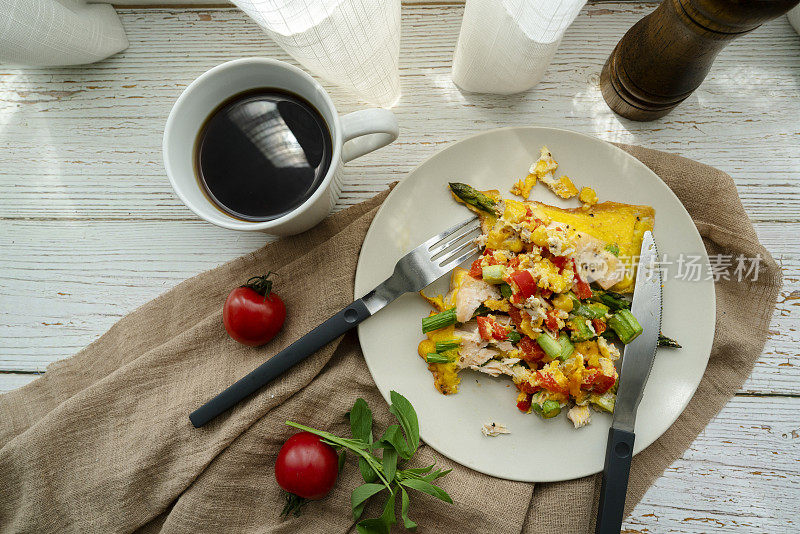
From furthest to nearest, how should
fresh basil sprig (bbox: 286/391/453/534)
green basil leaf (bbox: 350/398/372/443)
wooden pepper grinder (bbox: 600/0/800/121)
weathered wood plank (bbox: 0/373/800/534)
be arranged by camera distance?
weathered wood plank (bbox: 0/373/800/534) → green basil leaf (bbox: 350/398/372/443) → fresh basil sprig (bbox: 286/391/453/534) → wooden pepper grinder (bbox: 600/0/800/121)

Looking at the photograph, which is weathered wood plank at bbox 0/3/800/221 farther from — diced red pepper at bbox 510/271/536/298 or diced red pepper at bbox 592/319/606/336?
diced red pepper at bbox 592/319/606/336

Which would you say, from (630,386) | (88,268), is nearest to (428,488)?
(630,386)

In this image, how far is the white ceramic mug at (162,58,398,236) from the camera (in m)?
1.42

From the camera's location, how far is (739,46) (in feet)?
6.40

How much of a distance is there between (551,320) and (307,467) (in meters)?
0.92

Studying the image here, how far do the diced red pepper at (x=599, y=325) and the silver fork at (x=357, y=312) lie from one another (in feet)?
1.55

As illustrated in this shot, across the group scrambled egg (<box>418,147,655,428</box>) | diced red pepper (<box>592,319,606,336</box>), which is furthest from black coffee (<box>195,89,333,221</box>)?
diced red pepper (<box>592,319,606,336</box>)

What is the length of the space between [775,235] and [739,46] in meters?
0.74

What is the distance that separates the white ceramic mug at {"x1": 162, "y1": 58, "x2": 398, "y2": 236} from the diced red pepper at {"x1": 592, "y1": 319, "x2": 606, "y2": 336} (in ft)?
2.93

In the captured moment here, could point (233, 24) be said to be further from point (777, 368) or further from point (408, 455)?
point (777, 368)

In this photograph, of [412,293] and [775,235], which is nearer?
[412,293]

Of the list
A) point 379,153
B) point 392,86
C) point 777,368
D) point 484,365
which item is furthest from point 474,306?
point 777,368

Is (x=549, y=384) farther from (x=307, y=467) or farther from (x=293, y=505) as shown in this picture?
(x=293, y=505)

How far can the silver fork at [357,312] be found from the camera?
1.67 metres
